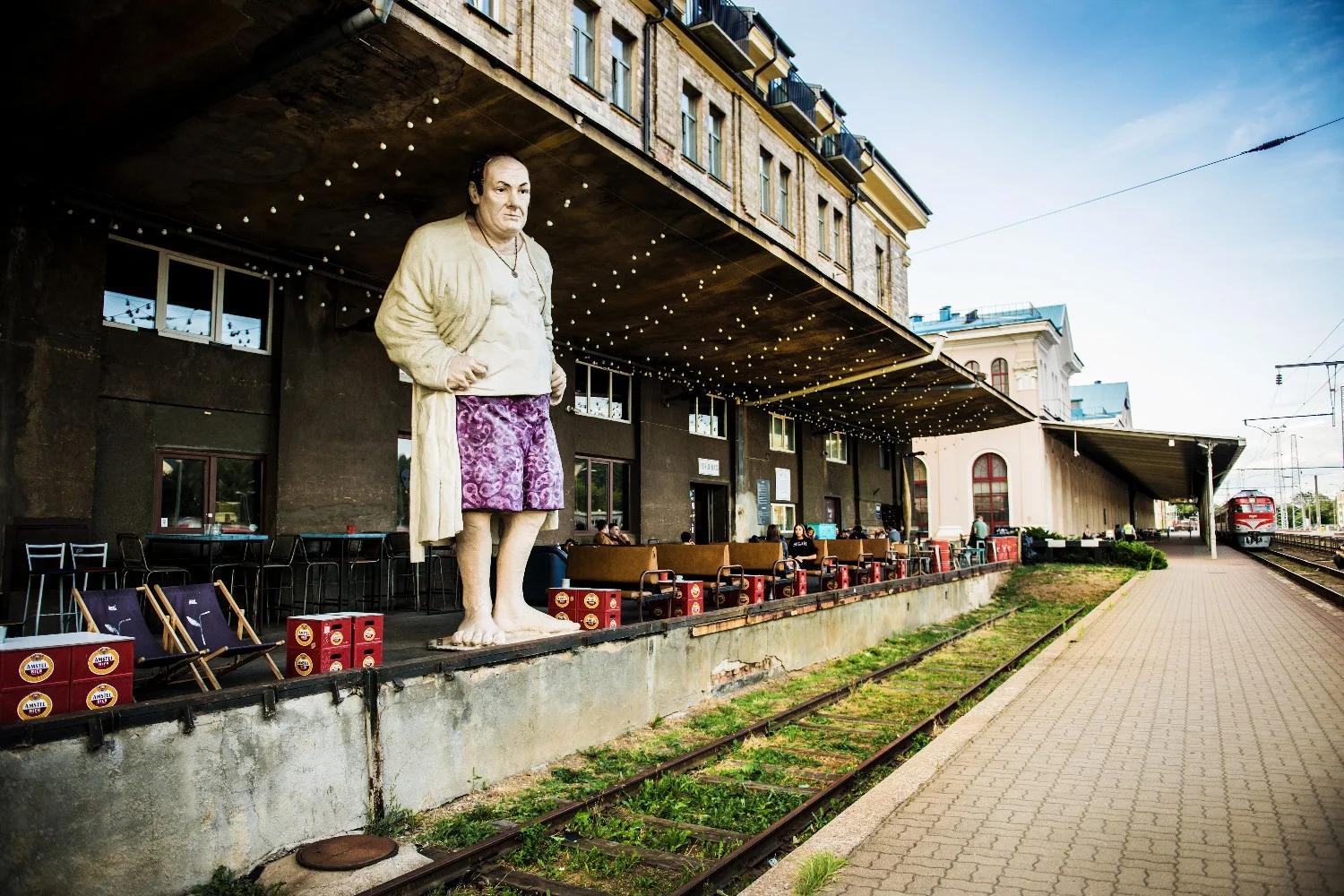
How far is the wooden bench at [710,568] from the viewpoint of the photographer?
11.1m

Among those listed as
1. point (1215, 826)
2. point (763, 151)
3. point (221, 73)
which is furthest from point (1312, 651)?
point (763, 151)

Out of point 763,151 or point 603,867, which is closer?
point 603,867

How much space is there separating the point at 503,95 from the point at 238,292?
5.37 m

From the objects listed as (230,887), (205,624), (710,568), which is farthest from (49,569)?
(710,568)

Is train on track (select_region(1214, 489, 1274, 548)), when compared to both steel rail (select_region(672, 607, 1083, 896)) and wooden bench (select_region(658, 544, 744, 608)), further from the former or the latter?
steel rail (select_region(672, 607, 1083, 896))

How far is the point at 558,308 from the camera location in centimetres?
1307

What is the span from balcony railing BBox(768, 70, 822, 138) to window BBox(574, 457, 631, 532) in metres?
10.6

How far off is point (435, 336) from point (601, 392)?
10275 millimetres

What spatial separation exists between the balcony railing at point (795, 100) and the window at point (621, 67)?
5.86 m

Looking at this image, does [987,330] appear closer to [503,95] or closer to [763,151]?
[763,151]

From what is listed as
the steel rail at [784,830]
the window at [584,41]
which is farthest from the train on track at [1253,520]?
the steel rail at [784,830]

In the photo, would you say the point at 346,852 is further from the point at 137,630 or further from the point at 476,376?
the point at 476,376

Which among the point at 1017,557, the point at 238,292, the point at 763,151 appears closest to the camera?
the point at 238,292

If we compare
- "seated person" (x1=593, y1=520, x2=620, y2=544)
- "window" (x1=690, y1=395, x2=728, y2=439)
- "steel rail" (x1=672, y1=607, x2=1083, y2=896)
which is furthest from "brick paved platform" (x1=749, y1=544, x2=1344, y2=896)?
"window" (x1=690, y1=395, x2=728, y2=439)
